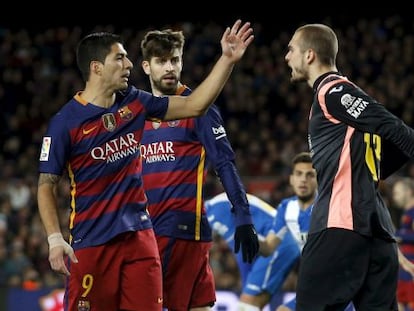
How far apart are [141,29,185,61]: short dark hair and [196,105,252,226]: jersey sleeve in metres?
0.51

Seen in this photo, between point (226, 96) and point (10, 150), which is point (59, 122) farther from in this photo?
point (226, 96)

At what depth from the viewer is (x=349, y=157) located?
5.31 metres

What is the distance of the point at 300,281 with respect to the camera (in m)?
5.39

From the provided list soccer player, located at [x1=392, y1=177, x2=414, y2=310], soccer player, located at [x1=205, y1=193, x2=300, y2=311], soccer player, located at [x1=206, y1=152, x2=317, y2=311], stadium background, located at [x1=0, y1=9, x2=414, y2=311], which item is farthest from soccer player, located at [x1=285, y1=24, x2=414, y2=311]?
stadium background, located at [x1=0, y1=9, x2=414, y2=311]

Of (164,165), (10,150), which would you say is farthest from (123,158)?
(10,150)

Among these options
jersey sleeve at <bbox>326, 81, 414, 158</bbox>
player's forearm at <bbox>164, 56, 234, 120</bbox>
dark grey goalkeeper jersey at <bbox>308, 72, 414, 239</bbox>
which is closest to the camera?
jersey sleeve at <bbox>326, 81, 414, 158</bbox>

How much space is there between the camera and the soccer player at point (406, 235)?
11734mm

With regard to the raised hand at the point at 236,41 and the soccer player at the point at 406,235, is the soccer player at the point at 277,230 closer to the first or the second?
the raised hand at the point at 236,41

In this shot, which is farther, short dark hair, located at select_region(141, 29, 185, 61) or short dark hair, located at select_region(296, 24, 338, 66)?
short dark hair, located at select_region(141, 29, 185, 61)

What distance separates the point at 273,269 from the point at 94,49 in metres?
3.60

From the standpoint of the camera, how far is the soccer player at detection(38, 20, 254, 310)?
19.0 feet

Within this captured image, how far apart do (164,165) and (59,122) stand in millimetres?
1127

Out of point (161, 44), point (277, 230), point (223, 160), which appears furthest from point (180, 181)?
point (277, 230)

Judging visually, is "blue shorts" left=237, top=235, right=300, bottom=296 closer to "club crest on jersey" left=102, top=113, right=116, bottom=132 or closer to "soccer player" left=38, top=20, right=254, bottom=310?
"soccer player" left=38, top=20, right=254, bottom=310
